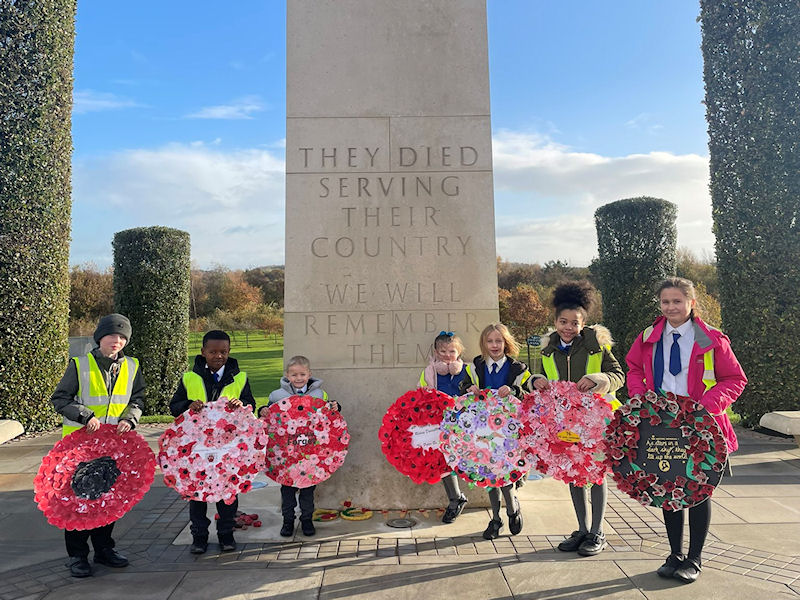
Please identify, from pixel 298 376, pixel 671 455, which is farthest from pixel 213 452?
pixel 671 455

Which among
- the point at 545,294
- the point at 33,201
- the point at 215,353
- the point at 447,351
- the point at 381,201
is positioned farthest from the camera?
the point at 545,294

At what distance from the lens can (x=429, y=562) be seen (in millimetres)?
3750

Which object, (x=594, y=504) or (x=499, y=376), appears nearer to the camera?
(x=594, y=504)

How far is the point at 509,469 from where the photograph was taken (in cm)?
396

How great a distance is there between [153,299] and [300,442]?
7351 millimetres

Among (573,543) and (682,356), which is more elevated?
(682,356)

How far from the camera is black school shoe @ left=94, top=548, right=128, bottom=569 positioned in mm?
3750

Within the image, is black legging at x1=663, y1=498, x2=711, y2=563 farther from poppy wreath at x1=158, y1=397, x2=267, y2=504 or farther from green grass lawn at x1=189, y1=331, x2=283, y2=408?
green grass lawn at x1=189, y1=331, x2=283, y2=408

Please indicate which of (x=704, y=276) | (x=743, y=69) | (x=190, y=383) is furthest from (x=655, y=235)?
(x=704, y=276)

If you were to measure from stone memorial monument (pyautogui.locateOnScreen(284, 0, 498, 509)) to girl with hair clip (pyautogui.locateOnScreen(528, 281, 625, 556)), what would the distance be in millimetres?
1169

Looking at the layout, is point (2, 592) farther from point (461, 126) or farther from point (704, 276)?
point (704, 276)

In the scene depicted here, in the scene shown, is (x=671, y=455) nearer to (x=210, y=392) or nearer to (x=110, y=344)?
(x=210, y=392)

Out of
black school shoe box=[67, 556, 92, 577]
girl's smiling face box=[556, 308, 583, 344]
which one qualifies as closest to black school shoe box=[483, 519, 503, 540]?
girl's smiling face box=[556, 308, 583, 344]

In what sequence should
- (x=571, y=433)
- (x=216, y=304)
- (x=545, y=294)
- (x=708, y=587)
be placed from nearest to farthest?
(x=708, y=587) < (x=571, y=433) < (x=545, y=294) < (x=216, y=304)
